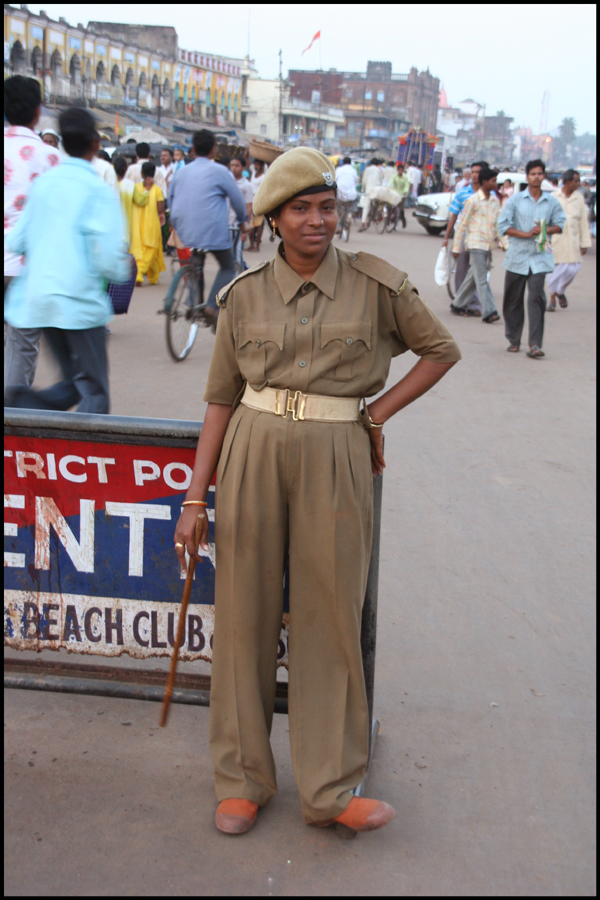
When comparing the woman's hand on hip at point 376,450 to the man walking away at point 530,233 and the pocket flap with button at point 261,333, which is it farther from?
the man walking away at point 530,233

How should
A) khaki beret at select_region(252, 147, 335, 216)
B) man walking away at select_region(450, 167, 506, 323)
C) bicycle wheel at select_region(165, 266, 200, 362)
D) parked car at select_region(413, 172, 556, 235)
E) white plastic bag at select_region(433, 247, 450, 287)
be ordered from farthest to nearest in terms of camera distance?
parked car at select_region(413, 172, 556, 235)
white plastic bag at select_region(433, 247, 450, 287)
man walking away at select_region(450, 167, 506, 323)
bicycle wheel at select_region(165, 266, 200, 362)
khaki beret at select_region(252, 147, 335, 216)

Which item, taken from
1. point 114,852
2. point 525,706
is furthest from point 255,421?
point 525,706

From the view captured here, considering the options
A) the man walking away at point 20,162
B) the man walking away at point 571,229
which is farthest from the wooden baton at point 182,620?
the man walking away at point 571,229

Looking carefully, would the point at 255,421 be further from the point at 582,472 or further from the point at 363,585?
the point at 582,472

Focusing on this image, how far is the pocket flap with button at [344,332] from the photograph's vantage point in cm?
219

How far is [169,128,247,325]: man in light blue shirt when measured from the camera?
7.50 metres

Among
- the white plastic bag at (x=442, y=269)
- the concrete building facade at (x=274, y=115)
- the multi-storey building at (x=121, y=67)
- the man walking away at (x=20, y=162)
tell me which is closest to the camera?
the man walking away at (x=20, y=162)

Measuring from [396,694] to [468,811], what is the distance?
26.0 inches

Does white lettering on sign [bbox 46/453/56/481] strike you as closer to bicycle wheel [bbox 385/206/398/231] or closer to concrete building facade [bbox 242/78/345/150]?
bicycle wheel [bbox 385/206/398/231]

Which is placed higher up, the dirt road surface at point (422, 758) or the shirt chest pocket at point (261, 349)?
the shirt chest pocket at point (261, 349)

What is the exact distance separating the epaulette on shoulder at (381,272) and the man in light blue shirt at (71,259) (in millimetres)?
1979

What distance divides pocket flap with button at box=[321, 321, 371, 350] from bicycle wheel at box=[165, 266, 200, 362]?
5.66 m

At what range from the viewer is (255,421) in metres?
2.29

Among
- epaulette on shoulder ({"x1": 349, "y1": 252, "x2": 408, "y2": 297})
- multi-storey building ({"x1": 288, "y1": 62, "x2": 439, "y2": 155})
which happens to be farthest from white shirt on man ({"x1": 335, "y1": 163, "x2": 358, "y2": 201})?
multi-storey building ({"x1": 288, "y1": 62, "x2": 439, "y2": 155})
